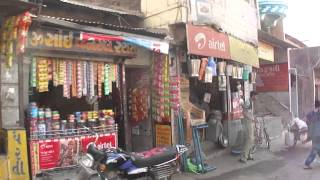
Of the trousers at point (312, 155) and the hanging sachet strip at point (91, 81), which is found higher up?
the hanging sachet strip at point (91, 81)

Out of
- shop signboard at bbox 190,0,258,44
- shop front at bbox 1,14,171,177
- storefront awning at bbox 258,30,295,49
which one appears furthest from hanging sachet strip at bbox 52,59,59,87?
storefront awning at bbox 258,30,295,49

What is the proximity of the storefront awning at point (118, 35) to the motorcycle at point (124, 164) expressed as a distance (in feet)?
7.10

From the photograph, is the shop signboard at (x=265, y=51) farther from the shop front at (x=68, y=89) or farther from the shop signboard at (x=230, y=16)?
the shop front at (x=68, y=89)

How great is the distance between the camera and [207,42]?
36.3 ft

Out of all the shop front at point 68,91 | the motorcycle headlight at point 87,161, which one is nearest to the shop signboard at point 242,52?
the shop front at point 68,91

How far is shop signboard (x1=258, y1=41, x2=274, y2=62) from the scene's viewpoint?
15866 millimetres

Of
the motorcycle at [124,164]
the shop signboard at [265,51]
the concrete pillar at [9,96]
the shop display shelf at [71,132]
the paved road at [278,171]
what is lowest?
the paved road at [278,171]

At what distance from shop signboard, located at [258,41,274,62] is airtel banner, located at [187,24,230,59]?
4.12m

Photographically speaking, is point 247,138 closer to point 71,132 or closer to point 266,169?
point 266,169

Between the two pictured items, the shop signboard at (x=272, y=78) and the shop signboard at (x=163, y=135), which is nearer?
the shop signboard at (x=163, y=135)

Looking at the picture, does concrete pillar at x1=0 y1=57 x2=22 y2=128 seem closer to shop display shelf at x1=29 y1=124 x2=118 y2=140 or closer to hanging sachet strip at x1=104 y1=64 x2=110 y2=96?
shop display shelf at x1=29 y1=124 x2=118 y2=140

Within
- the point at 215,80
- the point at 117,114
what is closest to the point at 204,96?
the point at 215,80

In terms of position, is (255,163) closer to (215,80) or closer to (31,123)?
(215,80)

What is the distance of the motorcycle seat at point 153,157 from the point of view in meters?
7.16
